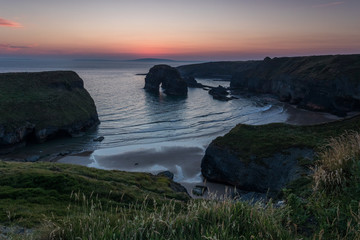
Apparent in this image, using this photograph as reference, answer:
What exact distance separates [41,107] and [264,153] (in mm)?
44723

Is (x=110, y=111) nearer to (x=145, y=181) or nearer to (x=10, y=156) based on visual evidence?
(x=10, y=156)

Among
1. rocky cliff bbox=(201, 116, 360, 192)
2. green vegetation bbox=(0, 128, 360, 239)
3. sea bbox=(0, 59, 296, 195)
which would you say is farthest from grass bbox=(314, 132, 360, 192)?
sea bbox=(0, 59, 296, 195)

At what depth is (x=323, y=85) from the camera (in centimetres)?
7462

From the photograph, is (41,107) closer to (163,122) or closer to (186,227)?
(163,122)

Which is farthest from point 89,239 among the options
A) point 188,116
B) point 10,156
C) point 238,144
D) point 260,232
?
point 188,116

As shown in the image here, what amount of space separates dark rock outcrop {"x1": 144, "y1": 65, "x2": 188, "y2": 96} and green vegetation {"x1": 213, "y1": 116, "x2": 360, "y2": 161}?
3579 inches

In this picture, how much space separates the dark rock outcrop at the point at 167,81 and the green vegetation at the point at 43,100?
58012 millimetres

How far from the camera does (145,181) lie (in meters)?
21.5

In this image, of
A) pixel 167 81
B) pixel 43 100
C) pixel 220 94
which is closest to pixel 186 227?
pixel 43 100

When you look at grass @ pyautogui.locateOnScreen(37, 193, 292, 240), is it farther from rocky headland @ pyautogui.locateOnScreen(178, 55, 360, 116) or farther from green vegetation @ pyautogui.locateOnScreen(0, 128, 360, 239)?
rocky headland @ pyautogui.locateOnScreen(178, 55, 360, 116)

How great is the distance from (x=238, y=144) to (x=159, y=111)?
5004 cm

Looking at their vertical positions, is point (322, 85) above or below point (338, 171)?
above

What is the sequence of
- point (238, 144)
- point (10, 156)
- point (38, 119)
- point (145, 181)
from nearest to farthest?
1. point (145, 181)
2. point (238, 144)
3. point (10, 156)
4. point (38, 119)

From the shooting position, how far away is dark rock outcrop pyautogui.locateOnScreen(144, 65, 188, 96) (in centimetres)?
12219
